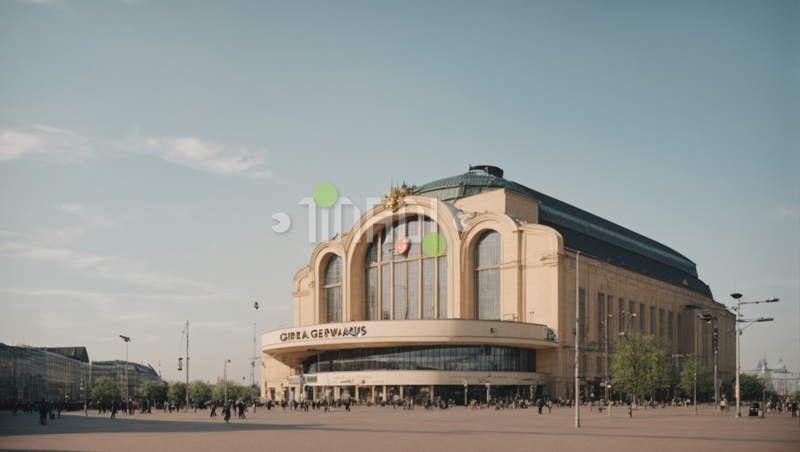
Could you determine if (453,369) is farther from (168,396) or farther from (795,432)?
(168,396)

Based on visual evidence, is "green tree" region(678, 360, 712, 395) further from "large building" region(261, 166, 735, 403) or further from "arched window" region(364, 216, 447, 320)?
"arched window" region(364, 216, 447, 320)

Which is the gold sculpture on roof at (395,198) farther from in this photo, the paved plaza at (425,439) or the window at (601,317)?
the paved plaza at (425,439)

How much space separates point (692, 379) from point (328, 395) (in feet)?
167

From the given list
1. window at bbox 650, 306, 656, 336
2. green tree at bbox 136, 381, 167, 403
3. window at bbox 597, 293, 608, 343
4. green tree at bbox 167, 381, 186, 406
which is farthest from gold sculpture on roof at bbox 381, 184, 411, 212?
green tree at bbox 167, 381, 186, 406

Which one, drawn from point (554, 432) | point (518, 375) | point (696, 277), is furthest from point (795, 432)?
point (696, 277)

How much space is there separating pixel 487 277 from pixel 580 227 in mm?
25713

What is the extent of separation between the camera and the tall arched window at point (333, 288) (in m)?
109

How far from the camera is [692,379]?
105 metres

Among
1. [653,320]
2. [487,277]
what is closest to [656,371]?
[487,277]

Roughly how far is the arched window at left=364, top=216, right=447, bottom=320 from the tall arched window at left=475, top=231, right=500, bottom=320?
4317mm

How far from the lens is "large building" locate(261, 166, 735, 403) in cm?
8819

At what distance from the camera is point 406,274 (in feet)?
330
